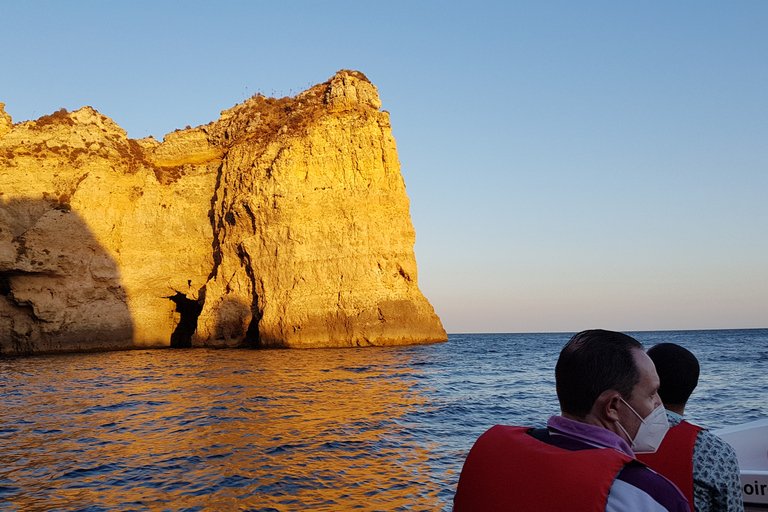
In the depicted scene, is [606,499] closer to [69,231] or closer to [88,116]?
[69,231]

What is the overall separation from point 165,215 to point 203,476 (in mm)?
34405

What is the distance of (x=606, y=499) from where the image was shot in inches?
61.4

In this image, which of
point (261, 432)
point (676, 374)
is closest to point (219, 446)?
point (261, 432)

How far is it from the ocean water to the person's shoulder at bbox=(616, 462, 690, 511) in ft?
15.3

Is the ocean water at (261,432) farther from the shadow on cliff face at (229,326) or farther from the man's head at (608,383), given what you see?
the shadow on cliff face at (229,326)

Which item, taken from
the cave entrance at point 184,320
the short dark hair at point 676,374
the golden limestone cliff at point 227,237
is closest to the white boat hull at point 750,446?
the short dark hair at point 676,374

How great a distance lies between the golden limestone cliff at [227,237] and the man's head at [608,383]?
30788 millimetres

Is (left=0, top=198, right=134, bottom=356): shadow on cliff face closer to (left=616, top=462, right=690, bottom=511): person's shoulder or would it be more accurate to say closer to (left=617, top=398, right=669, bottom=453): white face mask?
(left=617, top=398, right=669, bottom=453): white face mask

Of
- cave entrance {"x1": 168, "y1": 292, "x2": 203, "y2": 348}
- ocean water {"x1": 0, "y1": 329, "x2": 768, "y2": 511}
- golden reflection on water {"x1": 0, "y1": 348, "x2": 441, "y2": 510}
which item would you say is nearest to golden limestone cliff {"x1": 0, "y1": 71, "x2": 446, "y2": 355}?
cave entrance {"x1": 168, "y1": 292, "x2": 203, "y2": 348}

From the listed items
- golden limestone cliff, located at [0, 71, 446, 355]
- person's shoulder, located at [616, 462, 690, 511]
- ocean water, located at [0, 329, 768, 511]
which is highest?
golden limestone cliff, located at [0, 71, 446, 355]

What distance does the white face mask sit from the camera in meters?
1.95

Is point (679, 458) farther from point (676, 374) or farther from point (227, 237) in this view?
point (227, 237)

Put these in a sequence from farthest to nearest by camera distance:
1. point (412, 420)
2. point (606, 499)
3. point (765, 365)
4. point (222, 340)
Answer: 1. point (222, 340)
2. point (765, 365)
3. point (412, 420)
4. point (606, 499)

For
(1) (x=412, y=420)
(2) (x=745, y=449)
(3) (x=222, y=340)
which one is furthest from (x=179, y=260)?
(2) (x=745, y=449)
